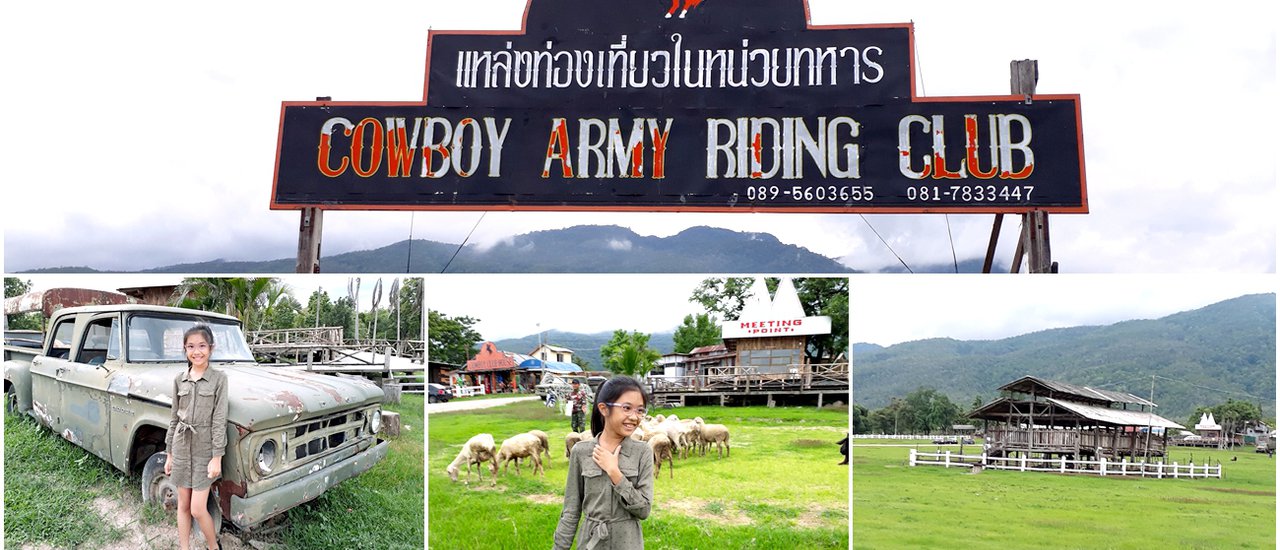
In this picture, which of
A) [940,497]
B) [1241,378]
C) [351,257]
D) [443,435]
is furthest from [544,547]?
[351,257]

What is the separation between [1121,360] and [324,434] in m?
5.59

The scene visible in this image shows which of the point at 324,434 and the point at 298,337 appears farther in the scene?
the point at 298,337

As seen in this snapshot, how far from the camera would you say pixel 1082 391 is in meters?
6.02

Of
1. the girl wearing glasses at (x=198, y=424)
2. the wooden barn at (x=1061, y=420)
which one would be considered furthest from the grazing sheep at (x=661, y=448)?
the girl wearing glasses at (x=198, y=424)

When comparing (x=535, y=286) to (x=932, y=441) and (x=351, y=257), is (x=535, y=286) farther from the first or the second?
(x=351, y=257)

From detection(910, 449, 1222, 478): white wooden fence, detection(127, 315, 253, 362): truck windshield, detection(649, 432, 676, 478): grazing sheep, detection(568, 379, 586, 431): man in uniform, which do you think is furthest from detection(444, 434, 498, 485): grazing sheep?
detection(910, 449, 1222, 478): white wooden fence

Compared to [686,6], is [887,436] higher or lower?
lower

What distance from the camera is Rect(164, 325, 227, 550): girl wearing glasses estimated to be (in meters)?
4.87

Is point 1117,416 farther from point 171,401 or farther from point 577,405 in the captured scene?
point 171,401

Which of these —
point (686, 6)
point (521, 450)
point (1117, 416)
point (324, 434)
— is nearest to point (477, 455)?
point (521, 450)

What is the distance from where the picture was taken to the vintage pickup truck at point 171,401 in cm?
501

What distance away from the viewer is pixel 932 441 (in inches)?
239

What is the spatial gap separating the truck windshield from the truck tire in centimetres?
65

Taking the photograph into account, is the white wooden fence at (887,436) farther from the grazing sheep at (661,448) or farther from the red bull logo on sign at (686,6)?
the red bull logo on sign at (686,6)
